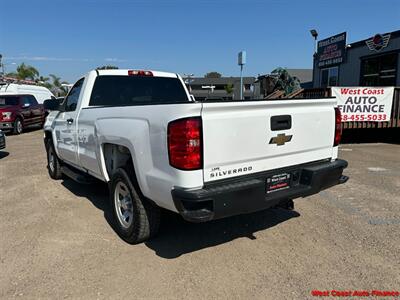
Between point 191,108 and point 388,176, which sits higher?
point 191,108

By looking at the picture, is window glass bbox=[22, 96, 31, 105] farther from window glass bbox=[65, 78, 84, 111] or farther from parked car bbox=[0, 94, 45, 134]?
window glass bbox=[65, 78, 84, 111]

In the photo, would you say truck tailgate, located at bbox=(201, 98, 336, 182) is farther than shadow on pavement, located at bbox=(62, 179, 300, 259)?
No

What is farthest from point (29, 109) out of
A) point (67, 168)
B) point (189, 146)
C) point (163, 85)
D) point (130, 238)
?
point (189, 146)

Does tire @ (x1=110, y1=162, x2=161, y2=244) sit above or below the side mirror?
below

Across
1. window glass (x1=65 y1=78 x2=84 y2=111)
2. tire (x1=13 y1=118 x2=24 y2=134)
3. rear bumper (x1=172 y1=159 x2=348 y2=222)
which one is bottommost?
tire (x1=13 y1=118 x2=24 y2=134)

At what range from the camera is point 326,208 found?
4.93 m

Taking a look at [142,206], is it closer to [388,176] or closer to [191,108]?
[191,108]

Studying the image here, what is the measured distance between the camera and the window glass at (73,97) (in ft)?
16.9

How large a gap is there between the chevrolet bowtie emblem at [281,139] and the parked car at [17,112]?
1499cm

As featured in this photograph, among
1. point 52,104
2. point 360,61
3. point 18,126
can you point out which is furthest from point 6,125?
point 360,61

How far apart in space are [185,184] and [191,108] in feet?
2.07

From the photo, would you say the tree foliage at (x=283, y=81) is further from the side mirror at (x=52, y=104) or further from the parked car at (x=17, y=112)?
the side mirror at (x=52, y=104)

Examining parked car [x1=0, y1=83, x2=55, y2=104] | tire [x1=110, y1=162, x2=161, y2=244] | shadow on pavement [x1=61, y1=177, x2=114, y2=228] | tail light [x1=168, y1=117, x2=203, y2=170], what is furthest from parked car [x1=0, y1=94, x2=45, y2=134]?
tail light [x1=168, y1=117, x2=203, y2=170]

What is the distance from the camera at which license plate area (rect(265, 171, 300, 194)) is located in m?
3.25
